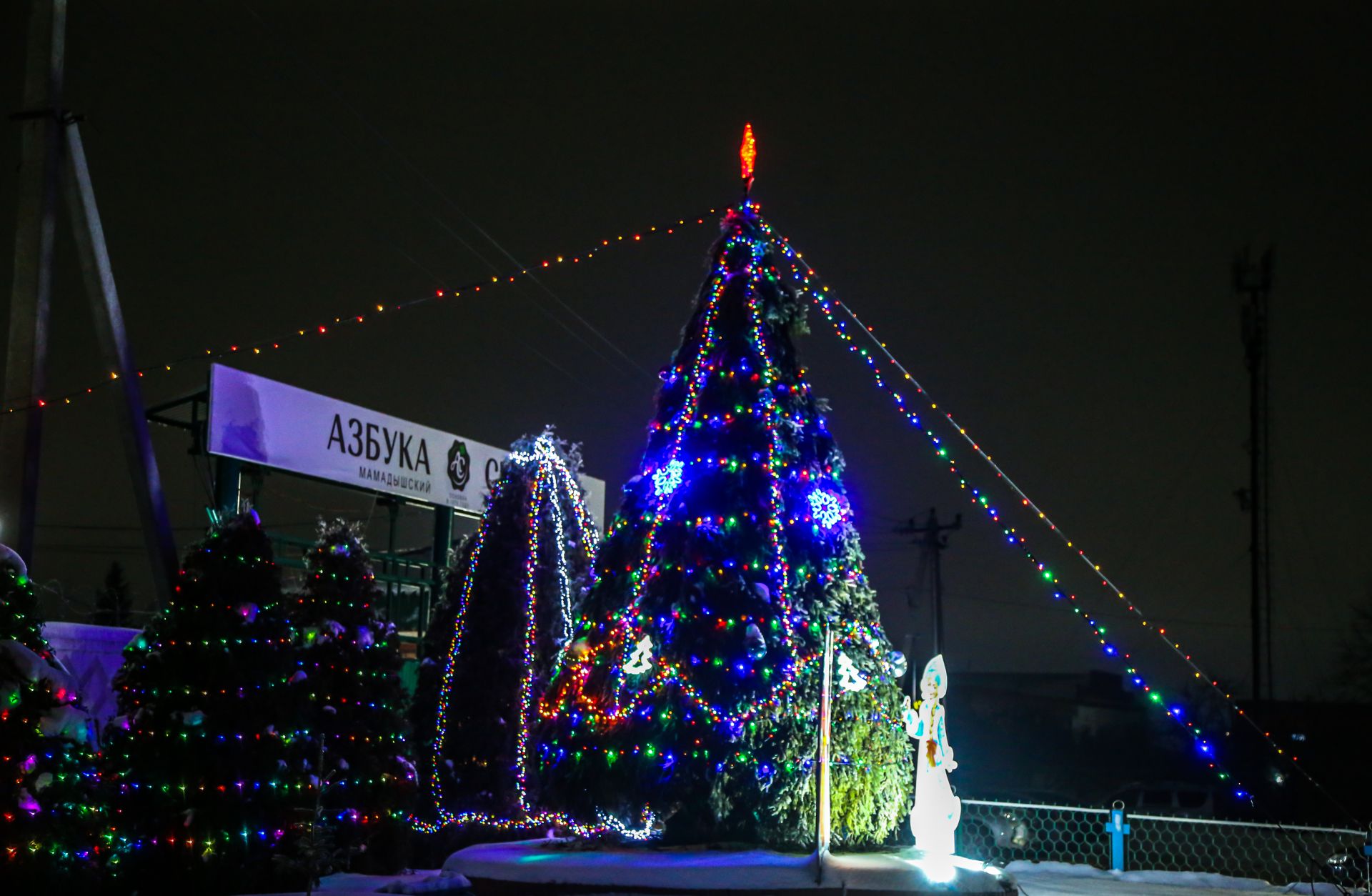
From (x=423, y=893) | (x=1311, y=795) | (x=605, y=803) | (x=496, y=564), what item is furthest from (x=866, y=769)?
(x=1311, y=795)

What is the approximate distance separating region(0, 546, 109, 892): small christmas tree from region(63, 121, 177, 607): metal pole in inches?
162

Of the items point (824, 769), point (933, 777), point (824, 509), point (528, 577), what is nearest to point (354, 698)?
point (528, 577)

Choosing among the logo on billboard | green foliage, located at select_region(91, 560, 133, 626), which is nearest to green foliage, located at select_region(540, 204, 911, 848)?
the logo on billboard

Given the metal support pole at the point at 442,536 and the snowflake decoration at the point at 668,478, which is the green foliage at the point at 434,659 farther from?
the metal support pole at the point at 442,536

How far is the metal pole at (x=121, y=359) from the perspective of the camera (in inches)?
634

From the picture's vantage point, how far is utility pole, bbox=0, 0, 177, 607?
15.4m

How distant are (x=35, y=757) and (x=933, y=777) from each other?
8.06m

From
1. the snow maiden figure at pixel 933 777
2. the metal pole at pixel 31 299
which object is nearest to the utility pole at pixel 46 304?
the metal pole at pixel 31 299

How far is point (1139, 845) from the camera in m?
20.3

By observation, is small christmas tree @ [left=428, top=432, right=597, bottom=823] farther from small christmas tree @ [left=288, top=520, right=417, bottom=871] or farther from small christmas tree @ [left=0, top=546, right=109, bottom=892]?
small christmas tree @ [left=0, top=546, right=109, bottom=892]

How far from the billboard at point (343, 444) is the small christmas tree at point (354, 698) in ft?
11.6

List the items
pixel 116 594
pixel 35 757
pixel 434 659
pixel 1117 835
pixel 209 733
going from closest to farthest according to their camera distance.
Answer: pixel 35 757 → pixel 209 733 → pixel 1117 835 → pixel 434 659 → pixel 116 594

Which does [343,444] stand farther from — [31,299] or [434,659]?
[31,299]

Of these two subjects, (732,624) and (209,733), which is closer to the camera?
(732,624)
